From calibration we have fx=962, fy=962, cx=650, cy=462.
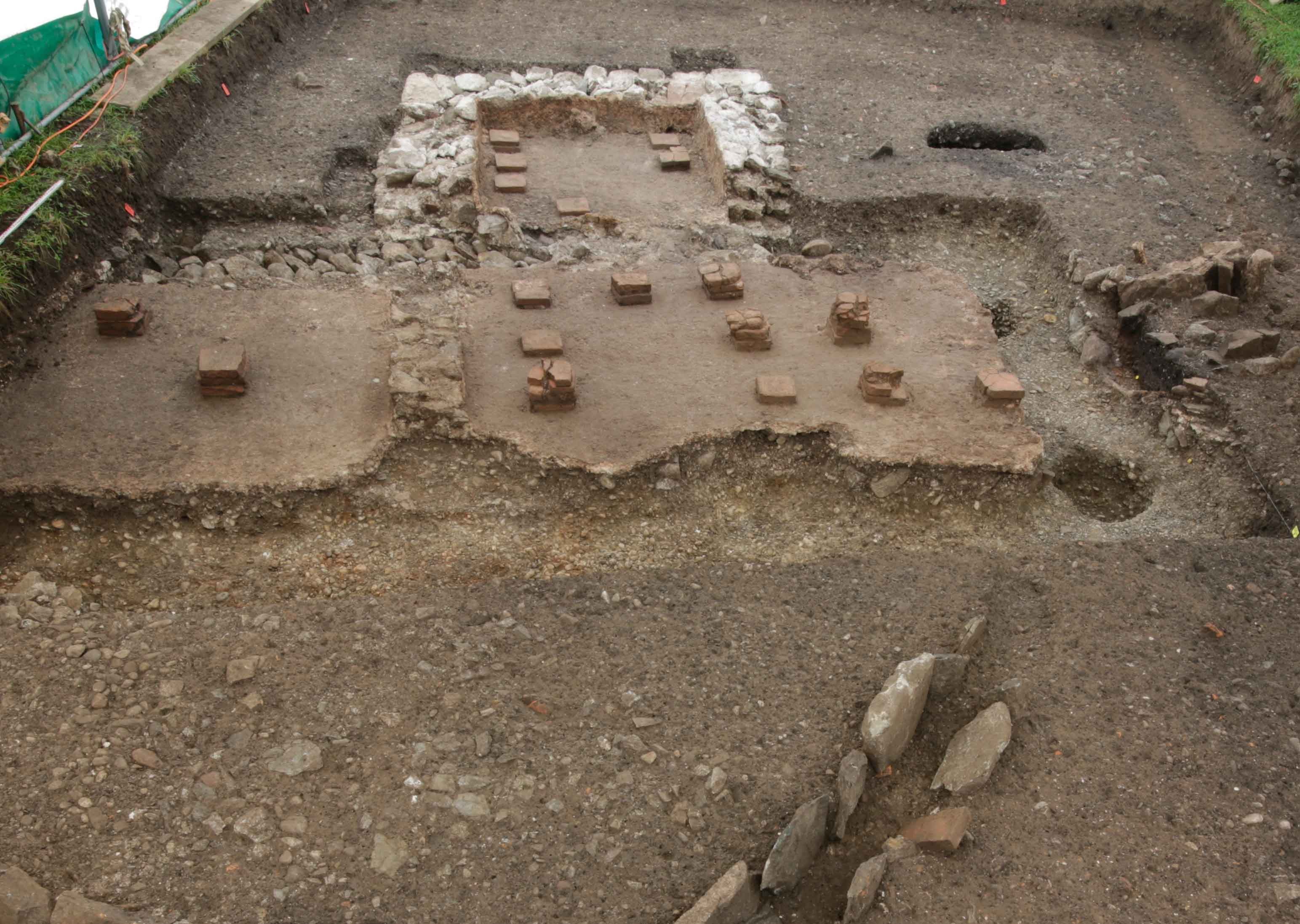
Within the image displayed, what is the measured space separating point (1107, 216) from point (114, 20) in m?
7.67

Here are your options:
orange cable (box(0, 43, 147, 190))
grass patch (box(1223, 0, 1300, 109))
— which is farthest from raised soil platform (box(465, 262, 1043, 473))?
grass patch (box(1223, 0, 1300, 109))

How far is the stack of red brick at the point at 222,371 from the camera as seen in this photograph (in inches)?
189

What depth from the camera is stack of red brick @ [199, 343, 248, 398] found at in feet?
15.8

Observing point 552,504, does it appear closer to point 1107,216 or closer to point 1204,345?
point 1204,345

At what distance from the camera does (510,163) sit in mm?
7664

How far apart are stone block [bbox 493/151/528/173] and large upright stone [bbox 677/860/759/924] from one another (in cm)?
601

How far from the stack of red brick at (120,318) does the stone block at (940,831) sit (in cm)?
464

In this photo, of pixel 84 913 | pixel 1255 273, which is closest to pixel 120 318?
pixel 84 913

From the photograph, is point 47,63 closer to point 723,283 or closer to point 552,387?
point 552,387

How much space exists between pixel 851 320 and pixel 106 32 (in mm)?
6162

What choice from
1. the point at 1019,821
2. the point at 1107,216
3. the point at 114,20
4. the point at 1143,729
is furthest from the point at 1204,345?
the point at 114,20

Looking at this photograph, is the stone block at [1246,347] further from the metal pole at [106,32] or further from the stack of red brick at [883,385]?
the metal pole at [106,32]

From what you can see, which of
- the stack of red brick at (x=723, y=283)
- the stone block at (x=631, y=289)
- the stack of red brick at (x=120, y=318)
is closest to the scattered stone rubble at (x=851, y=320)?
the stack of red brick at (x=723, y=283)

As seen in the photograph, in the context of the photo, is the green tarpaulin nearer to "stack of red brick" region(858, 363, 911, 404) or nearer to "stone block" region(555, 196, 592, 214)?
"stone block" region(555, 196, 592, 214)
